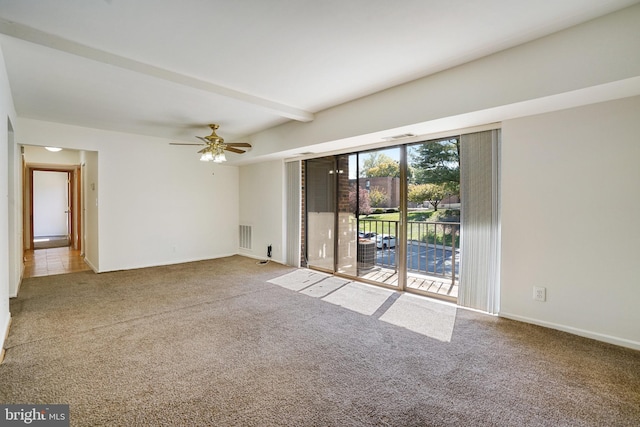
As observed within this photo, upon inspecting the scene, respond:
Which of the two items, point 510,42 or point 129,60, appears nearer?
point 510,42

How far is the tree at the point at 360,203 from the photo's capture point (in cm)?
464

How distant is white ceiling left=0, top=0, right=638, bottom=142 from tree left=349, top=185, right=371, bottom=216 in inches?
61.0

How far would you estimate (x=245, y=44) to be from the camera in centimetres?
248

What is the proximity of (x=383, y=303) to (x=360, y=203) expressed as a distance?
1.67 metres

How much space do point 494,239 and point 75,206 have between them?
30.6ft

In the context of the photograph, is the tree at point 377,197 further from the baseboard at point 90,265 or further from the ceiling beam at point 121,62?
the baseboard at point 90,265

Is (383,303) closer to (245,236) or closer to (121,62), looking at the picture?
(121,62)

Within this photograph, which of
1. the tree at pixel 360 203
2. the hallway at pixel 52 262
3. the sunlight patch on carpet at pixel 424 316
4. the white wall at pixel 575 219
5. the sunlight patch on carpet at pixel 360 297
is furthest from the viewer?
the hallway at pixel 52 262

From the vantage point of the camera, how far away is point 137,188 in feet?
18.1

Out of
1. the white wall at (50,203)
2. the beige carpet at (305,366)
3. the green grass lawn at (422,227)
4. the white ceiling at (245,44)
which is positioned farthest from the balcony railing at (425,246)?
the white wall at (50,203)

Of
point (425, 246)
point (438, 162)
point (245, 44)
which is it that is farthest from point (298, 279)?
point (245, 44)

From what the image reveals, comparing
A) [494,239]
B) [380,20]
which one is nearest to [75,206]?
[380,20]

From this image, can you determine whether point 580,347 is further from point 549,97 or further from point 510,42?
point 510,42

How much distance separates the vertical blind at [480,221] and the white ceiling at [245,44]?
1.02m
